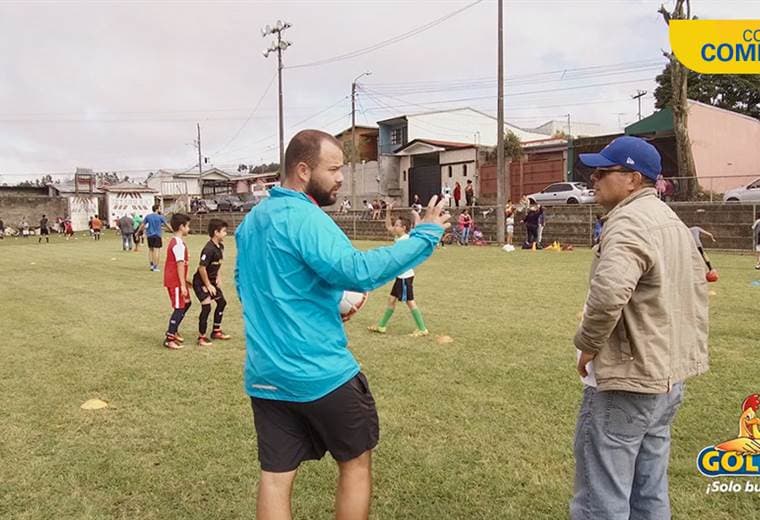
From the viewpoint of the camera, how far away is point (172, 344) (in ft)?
25.8

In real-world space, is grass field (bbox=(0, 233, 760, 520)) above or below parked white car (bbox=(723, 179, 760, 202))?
below

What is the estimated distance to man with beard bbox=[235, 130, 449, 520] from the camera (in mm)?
2416

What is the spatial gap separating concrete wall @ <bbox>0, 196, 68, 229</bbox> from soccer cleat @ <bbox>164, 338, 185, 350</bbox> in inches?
1997

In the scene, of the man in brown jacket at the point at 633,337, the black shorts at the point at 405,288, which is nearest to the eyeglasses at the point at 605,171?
the man in brown jacket at the point at 633,337

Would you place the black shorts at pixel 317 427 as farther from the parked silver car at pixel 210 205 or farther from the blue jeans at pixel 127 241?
the parked silver car at pixel 210 205

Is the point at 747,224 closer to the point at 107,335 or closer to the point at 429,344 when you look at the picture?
the point at 429,344

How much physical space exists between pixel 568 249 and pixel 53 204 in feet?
154

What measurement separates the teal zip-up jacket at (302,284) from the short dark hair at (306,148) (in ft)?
0.49

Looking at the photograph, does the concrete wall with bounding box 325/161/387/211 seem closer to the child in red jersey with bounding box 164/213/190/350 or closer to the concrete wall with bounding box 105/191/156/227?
the concrete wall with bounding box 105/191/156/227

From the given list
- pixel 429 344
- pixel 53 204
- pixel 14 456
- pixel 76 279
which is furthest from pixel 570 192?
pixel 53 204

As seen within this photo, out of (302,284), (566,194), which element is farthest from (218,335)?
(566,194)

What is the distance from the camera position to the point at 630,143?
2.61 meters

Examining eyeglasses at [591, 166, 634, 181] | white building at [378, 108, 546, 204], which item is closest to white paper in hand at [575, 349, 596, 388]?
eyeglasses at [591, 166, 634, 181]

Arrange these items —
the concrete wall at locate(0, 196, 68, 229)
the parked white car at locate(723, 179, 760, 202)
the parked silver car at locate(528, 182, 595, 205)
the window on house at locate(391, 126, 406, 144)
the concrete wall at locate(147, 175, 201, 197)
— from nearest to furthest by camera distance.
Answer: the parked white car at locate(723, 179, 760, 202)
the parked silver car at locate(528, 182, 595, 205)
the window on house at locate(391, 126, 406, 144)
the concrete wall at locate(0, 196, 68, 229)
the concrete wall at locate(147, 175, 201, 197)
